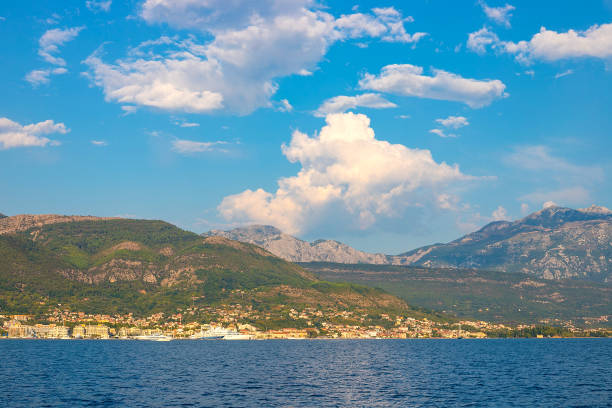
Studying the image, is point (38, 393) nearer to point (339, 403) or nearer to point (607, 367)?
point (339, 403)

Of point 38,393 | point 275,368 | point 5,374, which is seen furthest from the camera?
point 275,368

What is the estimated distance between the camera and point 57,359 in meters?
170

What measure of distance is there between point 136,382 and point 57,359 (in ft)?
230

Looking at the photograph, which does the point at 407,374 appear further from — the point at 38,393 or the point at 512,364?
the point at 38,393

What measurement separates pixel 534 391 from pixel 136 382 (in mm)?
76390

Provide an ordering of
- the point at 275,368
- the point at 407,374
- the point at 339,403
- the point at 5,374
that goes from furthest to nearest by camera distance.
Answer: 1. the point at 275,368
2. the point at 407,374
3. the point at 5,374
4. the point at 339,403

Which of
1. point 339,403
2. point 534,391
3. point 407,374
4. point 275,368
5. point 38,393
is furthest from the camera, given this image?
point 275,368

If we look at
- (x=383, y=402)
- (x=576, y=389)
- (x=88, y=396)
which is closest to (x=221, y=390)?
(x=88, y=396)

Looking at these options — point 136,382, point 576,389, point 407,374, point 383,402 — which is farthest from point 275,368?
point 576,389

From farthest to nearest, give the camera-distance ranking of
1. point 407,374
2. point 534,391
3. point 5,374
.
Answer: point 407,374 → point 5,374 → point 534,391

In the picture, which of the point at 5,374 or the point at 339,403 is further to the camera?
the point at 5,374

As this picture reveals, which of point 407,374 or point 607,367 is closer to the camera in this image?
point 407,374

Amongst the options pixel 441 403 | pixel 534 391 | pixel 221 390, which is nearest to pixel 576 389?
pixel 534 391

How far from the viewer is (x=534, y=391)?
107062 millimetres
